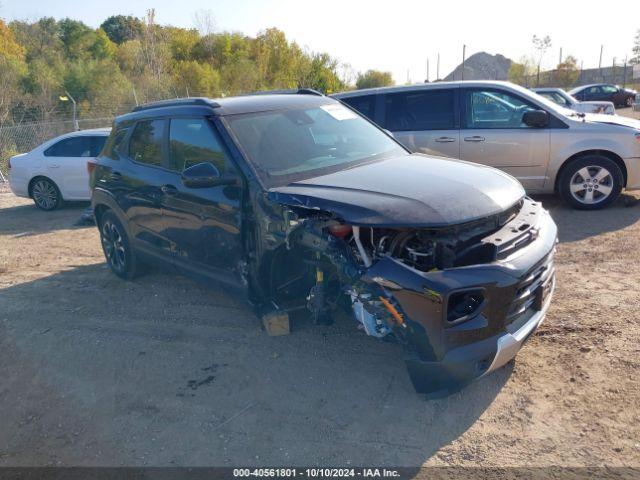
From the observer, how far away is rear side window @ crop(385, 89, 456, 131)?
322 inches

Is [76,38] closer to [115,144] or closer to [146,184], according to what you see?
[115,144]

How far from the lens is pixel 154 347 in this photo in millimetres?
4625

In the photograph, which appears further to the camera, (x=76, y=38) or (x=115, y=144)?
(x=76, y=38)

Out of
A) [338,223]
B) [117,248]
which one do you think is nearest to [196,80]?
[117,248]

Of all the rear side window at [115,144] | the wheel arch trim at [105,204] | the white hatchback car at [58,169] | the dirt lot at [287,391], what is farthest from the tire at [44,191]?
the dirt lot at [287,391]

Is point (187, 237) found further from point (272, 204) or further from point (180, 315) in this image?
point (272, 204)

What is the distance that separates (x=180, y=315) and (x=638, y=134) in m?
6.52

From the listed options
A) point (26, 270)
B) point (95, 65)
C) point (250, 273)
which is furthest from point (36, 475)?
point (95, 65)

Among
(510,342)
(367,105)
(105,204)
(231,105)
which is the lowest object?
(510,342)

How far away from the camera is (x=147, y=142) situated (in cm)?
546

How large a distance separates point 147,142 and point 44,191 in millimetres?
6735

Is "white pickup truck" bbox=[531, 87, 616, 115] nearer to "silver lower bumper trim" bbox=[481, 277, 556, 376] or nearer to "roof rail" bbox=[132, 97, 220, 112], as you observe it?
"roof rail" bbox=[132, 97, 220, 112]

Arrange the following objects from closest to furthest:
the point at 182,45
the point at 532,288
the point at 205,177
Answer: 1. the point at 532,288
2. the point at 205,177
3. the point at 182,45

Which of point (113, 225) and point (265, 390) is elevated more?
point (113, 225)
